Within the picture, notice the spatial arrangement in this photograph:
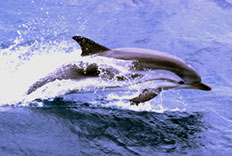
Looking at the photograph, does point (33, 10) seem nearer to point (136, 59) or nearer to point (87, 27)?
point (87, 27)

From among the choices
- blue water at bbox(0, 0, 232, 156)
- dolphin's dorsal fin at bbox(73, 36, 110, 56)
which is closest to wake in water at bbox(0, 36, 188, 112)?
blue water at bbox(0, 0, 232, 156)

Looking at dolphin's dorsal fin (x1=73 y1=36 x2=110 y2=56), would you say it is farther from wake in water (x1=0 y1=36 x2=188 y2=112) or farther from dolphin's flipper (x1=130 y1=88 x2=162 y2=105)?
dolphin's flipper (x1=130 y1=88 x2=162 y2=105)

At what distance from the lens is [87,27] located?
13.3 m

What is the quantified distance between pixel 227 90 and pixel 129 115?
2.93 meters

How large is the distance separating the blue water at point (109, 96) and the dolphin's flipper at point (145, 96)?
1.38 feet

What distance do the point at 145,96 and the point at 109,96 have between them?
1.40m

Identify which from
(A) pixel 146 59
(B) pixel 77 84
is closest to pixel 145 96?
(A) pixel 146 59

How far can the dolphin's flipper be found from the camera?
272 inches

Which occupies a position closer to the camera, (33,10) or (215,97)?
(215,97)

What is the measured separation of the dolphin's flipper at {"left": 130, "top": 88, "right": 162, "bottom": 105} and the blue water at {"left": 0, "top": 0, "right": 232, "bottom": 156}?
0.42 metres

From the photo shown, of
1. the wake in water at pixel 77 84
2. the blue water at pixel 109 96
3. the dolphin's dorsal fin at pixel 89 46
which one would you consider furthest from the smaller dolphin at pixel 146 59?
the blue water at pixel 109 96

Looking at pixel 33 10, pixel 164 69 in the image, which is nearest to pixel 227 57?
pixel 164 69

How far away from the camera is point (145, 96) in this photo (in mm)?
7066

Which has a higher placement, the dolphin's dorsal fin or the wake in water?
the dolphin's dorsal fin
